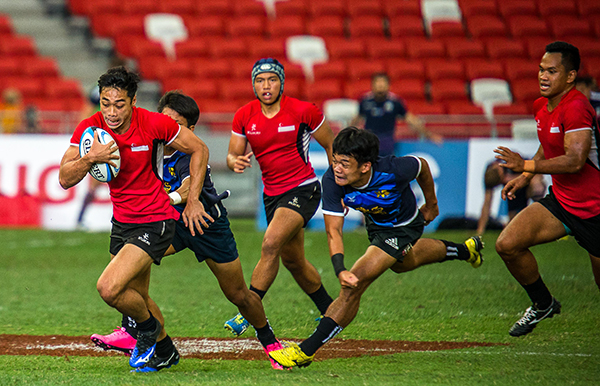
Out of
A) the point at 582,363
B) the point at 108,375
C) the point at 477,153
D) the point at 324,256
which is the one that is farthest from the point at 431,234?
the point at 108,375

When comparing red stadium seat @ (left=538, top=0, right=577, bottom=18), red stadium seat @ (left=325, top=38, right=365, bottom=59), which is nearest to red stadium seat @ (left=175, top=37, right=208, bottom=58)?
red stadium seat @ (left=325, top=38, right=365, bottom=59)

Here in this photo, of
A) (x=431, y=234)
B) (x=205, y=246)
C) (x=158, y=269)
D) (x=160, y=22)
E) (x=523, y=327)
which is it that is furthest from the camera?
(x=160, y=22)

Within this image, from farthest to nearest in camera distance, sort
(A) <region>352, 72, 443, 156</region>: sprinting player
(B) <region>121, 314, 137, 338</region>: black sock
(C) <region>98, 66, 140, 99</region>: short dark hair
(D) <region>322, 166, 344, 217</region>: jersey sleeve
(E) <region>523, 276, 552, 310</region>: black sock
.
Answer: (A) <region>352, 72, 443, 156</region>: sprinting player → (E) <region>523, 276, 552, 310</region>: black sock → (B) <region>121, 314, 137, 338</region>: black sock → (D) <region>322, 166, 344, 217</region>: jersey sleeve → (C) <region>98, 66, 140, 99</region>: short dark hair

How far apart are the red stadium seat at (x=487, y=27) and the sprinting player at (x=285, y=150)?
13.1 m

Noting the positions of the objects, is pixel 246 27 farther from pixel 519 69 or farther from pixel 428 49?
pixel 519 69

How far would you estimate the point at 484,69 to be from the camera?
18.1 meters

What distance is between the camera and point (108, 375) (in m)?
5.22

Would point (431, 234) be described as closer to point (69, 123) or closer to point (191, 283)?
point (191, 283)

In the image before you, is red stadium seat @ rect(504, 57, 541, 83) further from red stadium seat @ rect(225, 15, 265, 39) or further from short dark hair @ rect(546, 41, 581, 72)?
short dark hair @ rect(546, 41, 581, 72)

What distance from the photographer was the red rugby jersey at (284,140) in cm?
689

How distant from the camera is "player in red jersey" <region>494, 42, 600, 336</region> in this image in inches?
227

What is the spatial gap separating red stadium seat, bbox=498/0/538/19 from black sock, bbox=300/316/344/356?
15.4 metres

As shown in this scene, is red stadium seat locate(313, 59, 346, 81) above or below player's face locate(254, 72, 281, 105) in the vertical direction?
below

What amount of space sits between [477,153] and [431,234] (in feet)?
5.51
